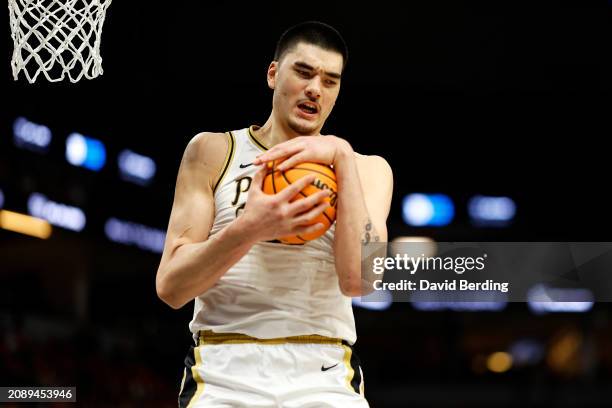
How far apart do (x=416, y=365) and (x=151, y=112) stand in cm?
762

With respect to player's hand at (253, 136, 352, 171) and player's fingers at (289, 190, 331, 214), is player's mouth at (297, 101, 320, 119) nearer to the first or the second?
player's hand at (253, 136, 352, 171)

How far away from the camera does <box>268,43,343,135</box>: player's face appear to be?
3158 millimetres

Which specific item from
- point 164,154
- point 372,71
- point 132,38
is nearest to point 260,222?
point 132,38

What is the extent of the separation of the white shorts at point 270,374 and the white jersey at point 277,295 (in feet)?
0.12

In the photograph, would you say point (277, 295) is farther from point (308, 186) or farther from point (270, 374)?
point (308, 186)

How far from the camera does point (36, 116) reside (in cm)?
A: 1066

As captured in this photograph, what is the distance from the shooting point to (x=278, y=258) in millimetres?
2996

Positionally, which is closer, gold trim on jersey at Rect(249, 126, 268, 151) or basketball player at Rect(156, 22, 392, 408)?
basketball player at Rect(156, 22, 392, 408)

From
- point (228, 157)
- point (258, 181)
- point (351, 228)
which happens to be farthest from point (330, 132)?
point (258, 181)

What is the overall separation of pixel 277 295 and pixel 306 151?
1.72 feet

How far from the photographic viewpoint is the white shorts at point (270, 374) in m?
2.80

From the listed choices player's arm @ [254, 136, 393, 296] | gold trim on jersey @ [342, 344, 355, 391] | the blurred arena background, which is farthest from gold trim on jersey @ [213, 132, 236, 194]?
the blurred arena background

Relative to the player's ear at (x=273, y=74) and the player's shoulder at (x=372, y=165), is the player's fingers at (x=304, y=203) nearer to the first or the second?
the player's shoulder at (x=372, y=165)

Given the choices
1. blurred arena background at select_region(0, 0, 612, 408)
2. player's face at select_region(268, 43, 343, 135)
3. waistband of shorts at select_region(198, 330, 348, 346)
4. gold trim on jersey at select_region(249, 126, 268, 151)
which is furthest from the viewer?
blurred arena background at select_region(0, 0, 612, 408)
